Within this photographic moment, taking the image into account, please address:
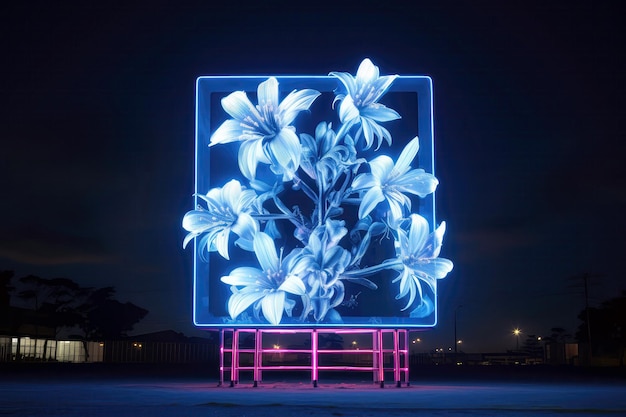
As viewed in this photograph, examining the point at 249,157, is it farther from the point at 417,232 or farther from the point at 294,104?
the point at 417,232

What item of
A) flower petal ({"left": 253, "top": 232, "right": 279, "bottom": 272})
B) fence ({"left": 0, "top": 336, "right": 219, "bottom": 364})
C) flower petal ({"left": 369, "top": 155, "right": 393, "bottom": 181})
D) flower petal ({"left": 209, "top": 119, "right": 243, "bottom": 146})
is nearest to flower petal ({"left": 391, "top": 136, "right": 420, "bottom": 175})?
flower petal ({"left": 369, "top": 155, "right": 393, "bottom": 181})

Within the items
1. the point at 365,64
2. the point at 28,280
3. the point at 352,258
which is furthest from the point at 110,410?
the point at 28,280

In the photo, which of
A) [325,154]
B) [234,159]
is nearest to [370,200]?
[325,154]

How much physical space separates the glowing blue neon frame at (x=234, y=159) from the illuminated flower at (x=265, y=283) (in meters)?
0.29

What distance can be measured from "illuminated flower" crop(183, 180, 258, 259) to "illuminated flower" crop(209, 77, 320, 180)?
405mm

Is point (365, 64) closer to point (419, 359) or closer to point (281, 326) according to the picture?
point (281, 326)

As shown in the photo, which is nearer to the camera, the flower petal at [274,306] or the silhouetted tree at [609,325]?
the flower petal at [274,306]

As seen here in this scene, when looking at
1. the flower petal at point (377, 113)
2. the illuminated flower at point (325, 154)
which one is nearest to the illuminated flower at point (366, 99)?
the flower petal at point (377, 113)

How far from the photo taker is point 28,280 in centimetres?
5188

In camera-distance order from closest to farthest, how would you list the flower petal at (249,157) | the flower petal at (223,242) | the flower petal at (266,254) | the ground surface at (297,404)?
the ground surface at (297,404) → the flower petal at (266,254) → the flower petal at (223,242) → the flower petal at (249,157)

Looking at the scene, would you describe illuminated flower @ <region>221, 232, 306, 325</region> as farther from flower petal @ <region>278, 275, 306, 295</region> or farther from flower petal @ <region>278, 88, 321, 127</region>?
flower petal @ <region>278, 88, 321, 127</region>

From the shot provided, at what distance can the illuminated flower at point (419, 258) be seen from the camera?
14062 mm

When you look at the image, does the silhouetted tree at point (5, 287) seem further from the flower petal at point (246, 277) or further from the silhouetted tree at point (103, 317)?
the flower petal at point (246, 277)

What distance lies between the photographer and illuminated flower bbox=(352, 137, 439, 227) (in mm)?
14109
